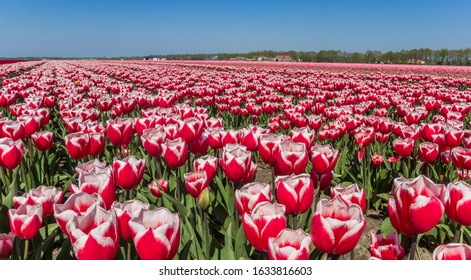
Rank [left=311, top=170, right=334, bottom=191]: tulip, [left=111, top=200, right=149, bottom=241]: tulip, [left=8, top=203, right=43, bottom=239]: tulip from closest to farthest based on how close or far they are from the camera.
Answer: [left=111, top=200, right=149, bottom=241]: tulip → [left=8, top=203, right=43, bottom=239]: tulip → [left=311, top=170, right=334, bottom=191]: tulip

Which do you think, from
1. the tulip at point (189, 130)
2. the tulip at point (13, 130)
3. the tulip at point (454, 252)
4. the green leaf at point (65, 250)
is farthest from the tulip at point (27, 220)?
the tulip at point (13, 130)

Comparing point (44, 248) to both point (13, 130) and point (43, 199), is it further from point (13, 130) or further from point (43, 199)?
point (13, 130)

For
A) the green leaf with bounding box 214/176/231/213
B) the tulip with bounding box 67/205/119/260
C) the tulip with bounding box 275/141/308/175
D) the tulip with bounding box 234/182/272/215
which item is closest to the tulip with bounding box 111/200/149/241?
the tulip with bounding box 67/205/119/260

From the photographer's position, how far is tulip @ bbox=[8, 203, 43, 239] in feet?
6.19

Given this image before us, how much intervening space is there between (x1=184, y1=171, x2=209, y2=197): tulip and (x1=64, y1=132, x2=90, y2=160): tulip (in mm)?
1128

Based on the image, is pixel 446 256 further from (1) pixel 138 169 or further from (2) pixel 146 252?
(1) pixel 138 169

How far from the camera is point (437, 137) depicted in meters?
3.72

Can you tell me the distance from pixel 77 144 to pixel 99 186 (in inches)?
47.0

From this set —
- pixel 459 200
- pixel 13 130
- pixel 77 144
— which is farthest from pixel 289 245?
pixel 13 130

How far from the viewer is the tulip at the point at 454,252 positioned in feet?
4.17

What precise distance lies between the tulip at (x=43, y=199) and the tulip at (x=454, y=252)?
1968mm

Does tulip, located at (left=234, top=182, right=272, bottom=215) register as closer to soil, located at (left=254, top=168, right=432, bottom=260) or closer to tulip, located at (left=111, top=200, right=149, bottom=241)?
tulip, located at (left=111, top=200, right=149, bottom=241)

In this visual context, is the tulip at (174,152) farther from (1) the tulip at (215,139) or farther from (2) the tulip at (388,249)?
(2) the tulip at (388,249)
